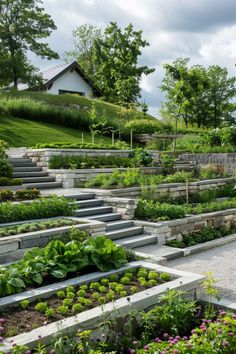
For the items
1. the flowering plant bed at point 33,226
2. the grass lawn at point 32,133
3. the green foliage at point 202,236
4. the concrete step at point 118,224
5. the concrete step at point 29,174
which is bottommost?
the green foliage at point 202,236

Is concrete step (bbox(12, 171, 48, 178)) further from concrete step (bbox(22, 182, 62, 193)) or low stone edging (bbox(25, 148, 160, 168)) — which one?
concrete step (bbox(22, 182, 62, 193))

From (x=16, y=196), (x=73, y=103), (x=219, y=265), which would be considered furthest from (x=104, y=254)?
Result: (x=73, y=103)

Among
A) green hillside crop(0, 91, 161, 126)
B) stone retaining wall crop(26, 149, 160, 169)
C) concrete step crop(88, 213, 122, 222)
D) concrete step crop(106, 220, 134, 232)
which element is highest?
green hillside crop(0, 91, 161, 126)

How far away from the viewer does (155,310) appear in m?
3.61

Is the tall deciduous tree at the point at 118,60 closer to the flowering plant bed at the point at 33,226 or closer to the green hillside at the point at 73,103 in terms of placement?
the green hillside at the point at 73,103

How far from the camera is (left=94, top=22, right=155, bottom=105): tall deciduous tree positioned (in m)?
34.0

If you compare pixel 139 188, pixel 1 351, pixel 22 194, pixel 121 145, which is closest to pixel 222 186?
pixel 139 188

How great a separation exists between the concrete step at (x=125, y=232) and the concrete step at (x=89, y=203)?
1.13 meters

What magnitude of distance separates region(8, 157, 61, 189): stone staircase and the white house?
20514mm

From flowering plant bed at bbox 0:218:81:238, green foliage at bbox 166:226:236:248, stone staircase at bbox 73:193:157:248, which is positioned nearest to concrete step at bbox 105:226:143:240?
stone staircase at bbox 73:193:157:248

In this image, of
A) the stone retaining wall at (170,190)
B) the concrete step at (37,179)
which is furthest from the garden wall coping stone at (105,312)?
the concrete step at (37,179)

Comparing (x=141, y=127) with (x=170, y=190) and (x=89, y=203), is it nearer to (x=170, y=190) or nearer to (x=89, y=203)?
(x=170, y=190)

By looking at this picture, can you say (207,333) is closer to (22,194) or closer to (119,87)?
(22,194)

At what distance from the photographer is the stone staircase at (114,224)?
6.89 m
